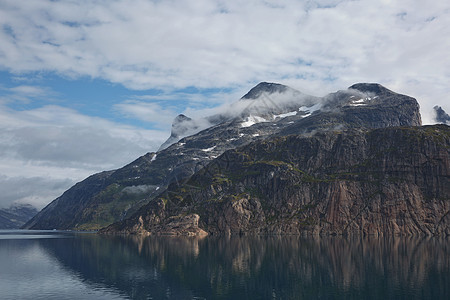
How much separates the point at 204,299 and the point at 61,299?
112ft

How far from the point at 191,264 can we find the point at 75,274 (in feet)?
138

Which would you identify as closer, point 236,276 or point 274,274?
point 236,276

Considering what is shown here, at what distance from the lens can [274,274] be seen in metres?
128

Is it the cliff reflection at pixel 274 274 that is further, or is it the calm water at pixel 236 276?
the cliff reflection at pixel 274 274

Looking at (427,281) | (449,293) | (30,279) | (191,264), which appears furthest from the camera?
(191,264)

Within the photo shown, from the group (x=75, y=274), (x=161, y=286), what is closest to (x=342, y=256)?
(x=161, y=286)

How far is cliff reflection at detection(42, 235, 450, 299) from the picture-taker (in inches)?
3969

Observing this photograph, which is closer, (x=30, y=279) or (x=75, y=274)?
(x=30, y=279)

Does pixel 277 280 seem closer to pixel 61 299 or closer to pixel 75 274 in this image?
pixel 61 299

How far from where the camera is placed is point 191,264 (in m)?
157

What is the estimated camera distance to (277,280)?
11800 cm

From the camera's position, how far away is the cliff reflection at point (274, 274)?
10081 centimetres

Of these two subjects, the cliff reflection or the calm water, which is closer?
the calm water

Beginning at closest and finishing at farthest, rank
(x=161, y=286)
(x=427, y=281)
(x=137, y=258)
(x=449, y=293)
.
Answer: (x=449, y=293), (x=427, y=281), (x=161, y=286), (x=137, y=258)
